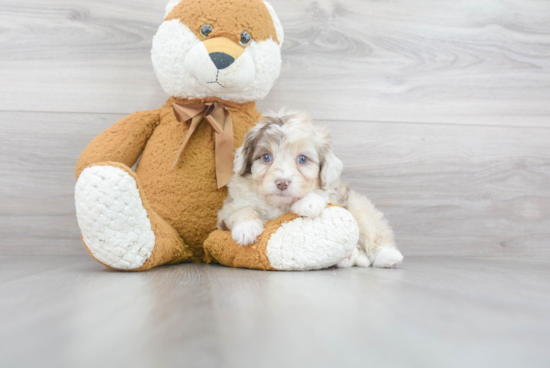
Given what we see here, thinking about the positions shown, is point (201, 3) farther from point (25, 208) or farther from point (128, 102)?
point (25, 208)

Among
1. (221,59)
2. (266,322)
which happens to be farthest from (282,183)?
(266,322)

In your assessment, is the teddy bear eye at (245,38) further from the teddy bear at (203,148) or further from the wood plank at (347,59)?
the wood plank at (347,59)

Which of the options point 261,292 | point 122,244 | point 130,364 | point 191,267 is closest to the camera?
point 130,364

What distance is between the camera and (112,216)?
0.93 meters

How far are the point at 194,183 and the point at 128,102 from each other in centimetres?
61

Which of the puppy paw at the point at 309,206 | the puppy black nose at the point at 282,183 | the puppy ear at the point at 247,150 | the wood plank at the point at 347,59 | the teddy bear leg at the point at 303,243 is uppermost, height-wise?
the wood plank at the point at 347,59

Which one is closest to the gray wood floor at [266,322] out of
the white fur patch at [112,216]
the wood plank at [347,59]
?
the white fur patch at [112,216]

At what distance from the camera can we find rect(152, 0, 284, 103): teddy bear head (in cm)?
116

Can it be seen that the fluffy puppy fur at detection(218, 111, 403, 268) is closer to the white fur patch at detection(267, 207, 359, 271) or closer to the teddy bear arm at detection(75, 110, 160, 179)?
the white fur patch at detection(267, 207, 359, 271)

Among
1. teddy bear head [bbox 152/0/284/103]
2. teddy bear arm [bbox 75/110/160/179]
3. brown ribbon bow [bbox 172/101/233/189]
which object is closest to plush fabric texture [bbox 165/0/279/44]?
teddy bear head [bbox 152/0/284/103]

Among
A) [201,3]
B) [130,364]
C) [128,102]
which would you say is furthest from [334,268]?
[128,102]

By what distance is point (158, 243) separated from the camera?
1.05 meters

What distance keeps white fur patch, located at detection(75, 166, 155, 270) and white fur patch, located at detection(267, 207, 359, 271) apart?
1.13ft

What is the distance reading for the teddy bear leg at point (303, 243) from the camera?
40.8 inches
